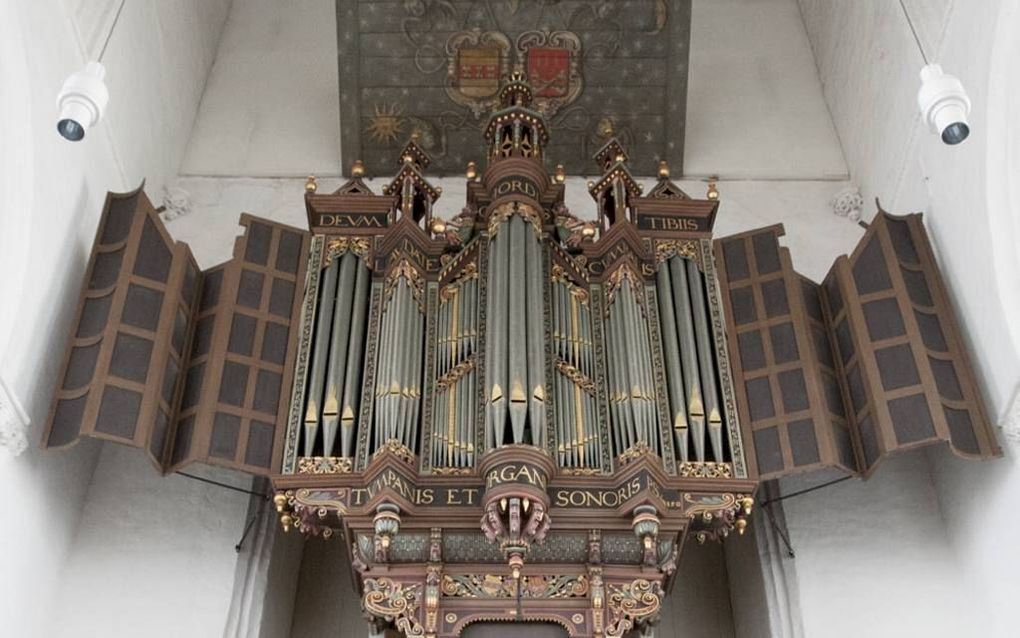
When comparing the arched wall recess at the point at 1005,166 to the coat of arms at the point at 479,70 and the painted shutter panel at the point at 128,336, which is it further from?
the painted shutter panel at the point at 128,336

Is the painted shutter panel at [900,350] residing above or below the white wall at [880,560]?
above

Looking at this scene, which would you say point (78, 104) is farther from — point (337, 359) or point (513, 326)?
point (513, 326)

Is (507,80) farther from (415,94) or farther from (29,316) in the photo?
(29,316)

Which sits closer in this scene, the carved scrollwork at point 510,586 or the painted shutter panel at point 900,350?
the carved scrollwork at point 510,586

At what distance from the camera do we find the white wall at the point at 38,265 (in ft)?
26.8

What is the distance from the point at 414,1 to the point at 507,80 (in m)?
1.60

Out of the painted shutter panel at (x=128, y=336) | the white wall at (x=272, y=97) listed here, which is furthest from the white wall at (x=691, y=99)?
the painted shutter panel at (x=128, y=336)

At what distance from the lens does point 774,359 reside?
9.34 m

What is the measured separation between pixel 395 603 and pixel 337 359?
2.00 meters

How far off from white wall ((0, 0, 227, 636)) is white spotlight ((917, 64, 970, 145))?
5.84m

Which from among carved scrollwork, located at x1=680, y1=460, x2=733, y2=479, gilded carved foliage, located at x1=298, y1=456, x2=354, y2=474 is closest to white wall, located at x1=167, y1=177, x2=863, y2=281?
carved scrollwork, located at x1=680, y1=460, x2=733, y2=479

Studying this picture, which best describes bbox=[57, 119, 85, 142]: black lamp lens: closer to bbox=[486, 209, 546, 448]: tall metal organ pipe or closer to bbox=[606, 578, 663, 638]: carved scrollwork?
bbox=[486, 209, 546, 448]: tall metal organ pipe

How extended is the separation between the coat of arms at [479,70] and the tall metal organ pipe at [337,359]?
3120mm

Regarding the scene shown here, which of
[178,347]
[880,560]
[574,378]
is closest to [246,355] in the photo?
[178,347]
